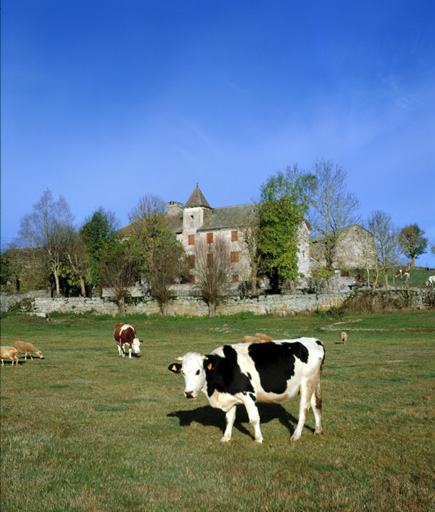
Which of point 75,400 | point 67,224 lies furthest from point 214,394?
point 67,224

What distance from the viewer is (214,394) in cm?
777

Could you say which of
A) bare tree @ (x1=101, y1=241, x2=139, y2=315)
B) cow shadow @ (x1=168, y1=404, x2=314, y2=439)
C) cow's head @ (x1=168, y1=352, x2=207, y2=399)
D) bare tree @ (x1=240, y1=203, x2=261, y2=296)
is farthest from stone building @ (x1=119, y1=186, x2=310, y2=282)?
cow's head @ (x1=168, y1=352, x2=207, y2=399)

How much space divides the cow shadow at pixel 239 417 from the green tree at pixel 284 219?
44.8 meters

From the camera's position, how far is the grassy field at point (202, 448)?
560 cm

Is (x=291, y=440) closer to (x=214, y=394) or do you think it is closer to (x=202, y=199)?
(x=214, y=394)

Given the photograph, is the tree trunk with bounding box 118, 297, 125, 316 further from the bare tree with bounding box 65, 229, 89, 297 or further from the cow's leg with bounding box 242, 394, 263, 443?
the cow's leg with bounding box 242, 394, 263, 443

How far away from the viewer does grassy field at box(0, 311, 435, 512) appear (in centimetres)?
560

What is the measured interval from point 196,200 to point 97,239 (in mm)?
16699

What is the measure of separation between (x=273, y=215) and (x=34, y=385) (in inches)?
1745

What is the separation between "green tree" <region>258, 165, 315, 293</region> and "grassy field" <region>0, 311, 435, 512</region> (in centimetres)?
3885

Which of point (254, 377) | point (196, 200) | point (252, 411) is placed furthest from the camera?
point (196, 200)

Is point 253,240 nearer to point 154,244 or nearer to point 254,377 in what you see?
point 154,244

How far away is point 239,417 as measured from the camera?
9547 mm

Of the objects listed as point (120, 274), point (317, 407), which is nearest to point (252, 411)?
point (317, 407)
